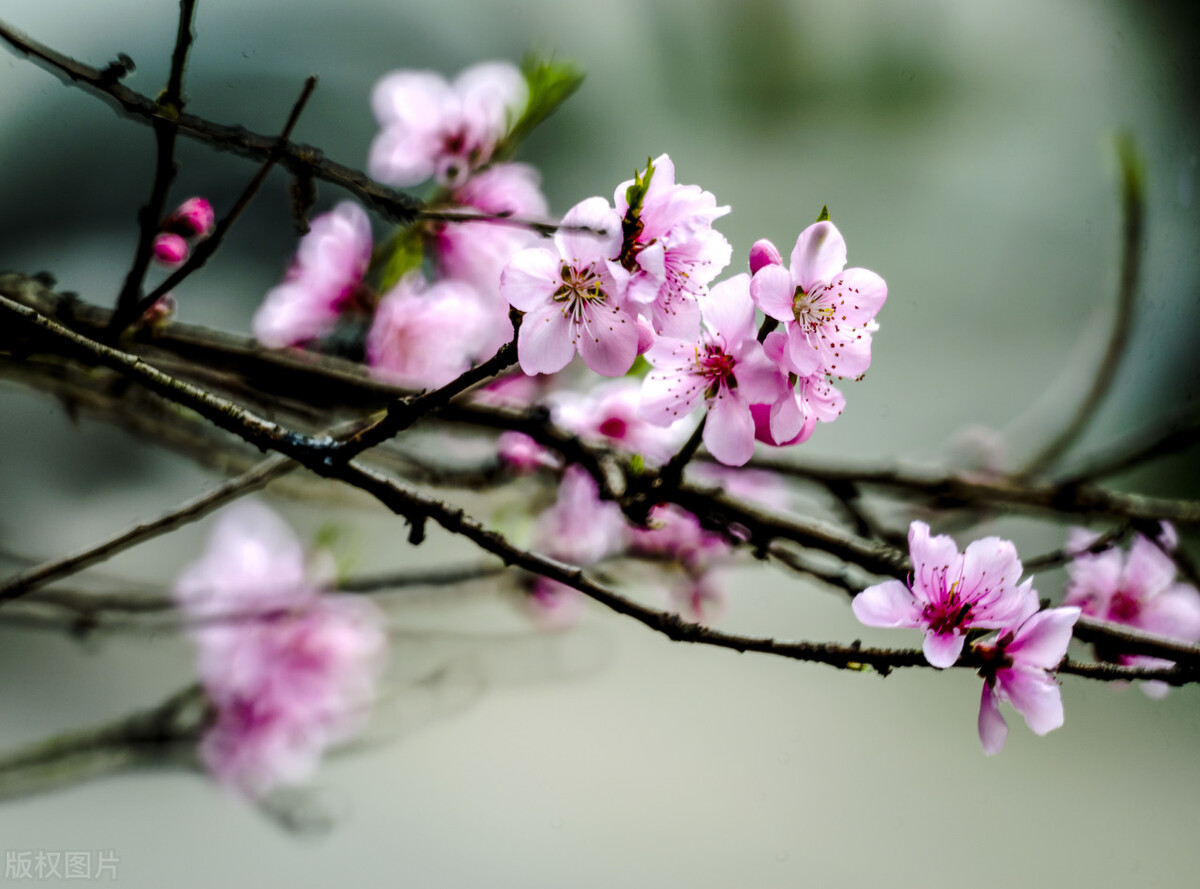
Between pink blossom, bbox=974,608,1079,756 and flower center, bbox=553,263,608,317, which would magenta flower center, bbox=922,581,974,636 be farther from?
flower center, bbox=553,263,608,317

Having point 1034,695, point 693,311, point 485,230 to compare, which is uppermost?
point 485,230

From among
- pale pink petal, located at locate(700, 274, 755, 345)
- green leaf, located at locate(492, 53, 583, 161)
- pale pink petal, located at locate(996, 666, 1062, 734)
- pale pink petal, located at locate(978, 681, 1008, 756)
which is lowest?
pale pink petal, located at locate(978, 681, 1008, 756)

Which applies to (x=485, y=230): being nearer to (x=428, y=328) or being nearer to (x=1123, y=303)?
(x=428, y=328)

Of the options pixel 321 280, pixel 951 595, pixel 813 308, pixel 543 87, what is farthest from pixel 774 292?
pixel 321 280

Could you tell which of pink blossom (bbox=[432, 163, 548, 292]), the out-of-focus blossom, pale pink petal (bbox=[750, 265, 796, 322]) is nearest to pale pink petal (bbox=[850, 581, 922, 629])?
pale pink petal (bbox=[750, 265, 796, 322])

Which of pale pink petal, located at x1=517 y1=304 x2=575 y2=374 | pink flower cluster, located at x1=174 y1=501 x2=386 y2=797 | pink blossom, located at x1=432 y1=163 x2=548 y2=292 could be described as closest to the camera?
pale pink petal, located at x1=517 y1=304 x2=575 y2=374

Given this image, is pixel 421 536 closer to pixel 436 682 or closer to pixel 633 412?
pixel 633 412

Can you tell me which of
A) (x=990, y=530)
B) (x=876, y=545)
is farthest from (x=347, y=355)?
(x=990, y=530)
